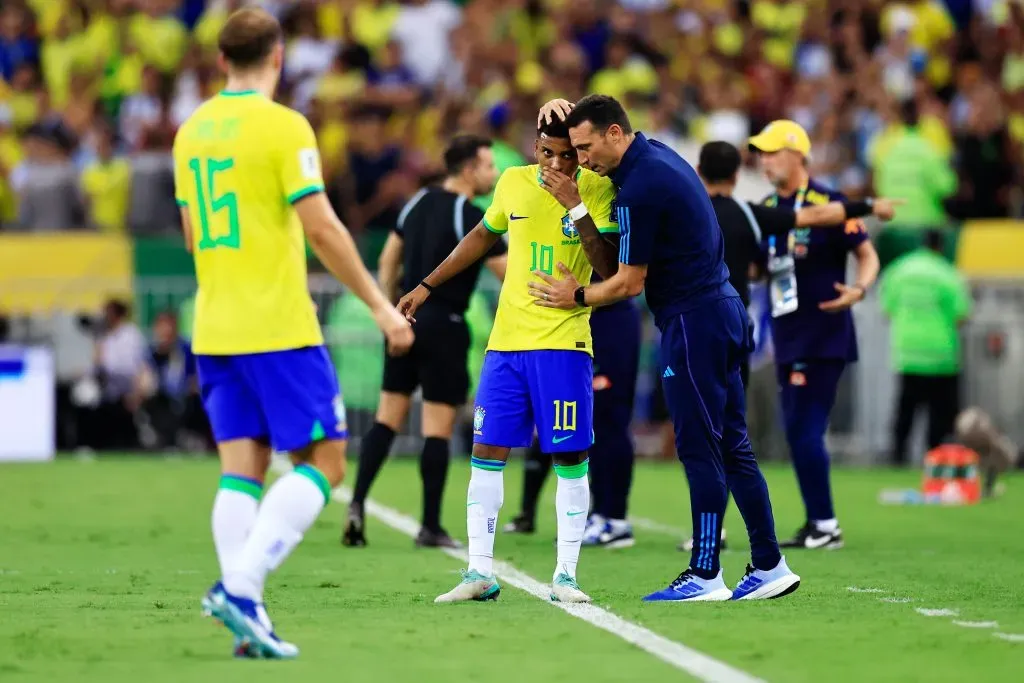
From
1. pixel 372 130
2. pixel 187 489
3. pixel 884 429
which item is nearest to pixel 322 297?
pixel 372 130

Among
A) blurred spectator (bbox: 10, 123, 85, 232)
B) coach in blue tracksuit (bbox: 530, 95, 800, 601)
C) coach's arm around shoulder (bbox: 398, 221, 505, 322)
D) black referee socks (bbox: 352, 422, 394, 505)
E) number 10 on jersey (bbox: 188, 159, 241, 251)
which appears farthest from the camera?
blurred spectator (bbox: 10, 123, 85, 232)

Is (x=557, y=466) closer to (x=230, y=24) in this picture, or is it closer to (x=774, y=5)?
(x=230, y=24)

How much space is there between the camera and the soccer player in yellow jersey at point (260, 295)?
6.21 meters

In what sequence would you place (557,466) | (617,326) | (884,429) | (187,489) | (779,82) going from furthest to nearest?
(779,82) < (884,429) < (187,489) < (617,326) < (557,466)

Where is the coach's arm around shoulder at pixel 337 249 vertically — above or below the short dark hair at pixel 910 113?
below

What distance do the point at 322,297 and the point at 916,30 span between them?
8.45 m

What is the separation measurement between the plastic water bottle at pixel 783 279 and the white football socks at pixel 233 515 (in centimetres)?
530

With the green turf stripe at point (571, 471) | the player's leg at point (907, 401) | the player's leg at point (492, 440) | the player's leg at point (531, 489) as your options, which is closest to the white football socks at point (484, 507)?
the player's leg at point (492, 440)

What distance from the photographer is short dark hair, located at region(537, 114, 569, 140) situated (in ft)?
25.7

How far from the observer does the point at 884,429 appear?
757 inches

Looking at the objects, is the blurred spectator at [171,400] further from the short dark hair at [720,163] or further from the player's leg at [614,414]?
the short dark hair at [720,163]

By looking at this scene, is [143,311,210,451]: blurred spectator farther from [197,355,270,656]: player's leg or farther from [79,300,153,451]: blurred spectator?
[197,355,270,656]: player's leg

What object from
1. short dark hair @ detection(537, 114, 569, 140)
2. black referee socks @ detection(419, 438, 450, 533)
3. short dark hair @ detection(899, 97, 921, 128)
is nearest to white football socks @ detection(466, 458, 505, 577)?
short dark hair @ detection(537, 114, 569, 140)

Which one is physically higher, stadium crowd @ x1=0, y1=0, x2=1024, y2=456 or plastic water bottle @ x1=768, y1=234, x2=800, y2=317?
stadium crowd @ x1=0, y1=0, x2=1024, y2=456
